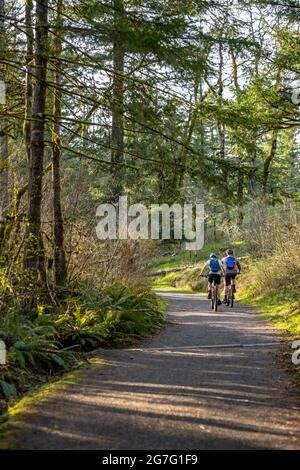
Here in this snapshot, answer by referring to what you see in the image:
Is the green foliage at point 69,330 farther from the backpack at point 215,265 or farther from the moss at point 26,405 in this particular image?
the backpack at point 215,265

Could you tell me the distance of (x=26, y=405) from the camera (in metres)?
5.39

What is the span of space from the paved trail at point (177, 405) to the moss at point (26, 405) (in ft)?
0.34

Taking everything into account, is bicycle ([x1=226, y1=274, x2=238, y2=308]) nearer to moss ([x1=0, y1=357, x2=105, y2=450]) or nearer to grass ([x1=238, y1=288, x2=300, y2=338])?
grass ([x1=238, y1=288, x2=300, y2=338])

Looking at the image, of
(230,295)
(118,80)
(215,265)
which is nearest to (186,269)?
(230,295)

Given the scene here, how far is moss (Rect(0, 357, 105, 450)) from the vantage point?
14.6ft

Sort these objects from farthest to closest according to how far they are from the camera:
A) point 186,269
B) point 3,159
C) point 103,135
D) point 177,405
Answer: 1. point 186,269
2. point 3,159
3. point 103,135
4. point 177,405

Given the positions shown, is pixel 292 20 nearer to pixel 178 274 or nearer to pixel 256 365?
pixel 256 365

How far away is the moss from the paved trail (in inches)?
4.1

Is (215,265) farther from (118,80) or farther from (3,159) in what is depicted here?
(118,80)

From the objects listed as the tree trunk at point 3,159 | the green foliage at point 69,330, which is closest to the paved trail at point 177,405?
the green foliage at point 69,330

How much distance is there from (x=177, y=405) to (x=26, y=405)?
1581 millimetres

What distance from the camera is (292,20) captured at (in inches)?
514

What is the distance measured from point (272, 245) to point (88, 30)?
47.3 feet
